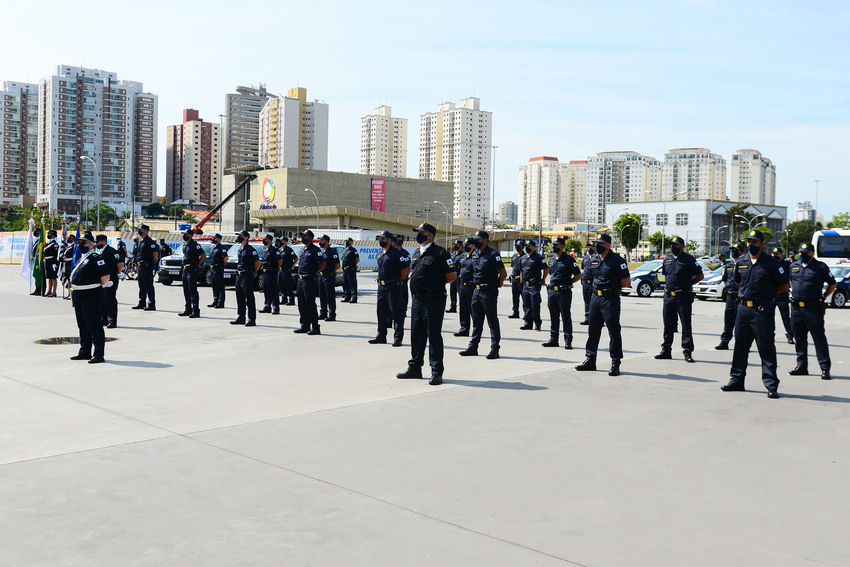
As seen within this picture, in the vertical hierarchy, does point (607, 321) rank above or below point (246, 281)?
below

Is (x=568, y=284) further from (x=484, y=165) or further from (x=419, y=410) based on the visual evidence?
(x=484, y=165)

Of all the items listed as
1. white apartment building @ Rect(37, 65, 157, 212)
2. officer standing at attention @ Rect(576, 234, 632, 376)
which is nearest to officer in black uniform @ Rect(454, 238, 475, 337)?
officer standing at attention @ Rect(576, 234, 632, 376)

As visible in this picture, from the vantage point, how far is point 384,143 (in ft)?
597

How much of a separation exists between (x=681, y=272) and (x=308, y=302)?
6.72 meters

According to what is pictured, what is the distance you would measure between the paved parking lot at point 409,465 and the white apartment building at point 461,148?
511 ft

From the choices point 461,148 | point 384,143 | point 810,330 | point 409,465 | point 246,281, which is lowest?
point 409,465

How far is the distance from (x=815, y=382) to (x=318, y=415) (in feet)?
22.7

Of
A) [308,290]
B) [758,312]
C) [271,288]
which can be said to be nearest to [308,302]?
[308,290]

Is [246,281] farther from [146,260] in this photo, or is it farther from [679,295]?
[679,295]

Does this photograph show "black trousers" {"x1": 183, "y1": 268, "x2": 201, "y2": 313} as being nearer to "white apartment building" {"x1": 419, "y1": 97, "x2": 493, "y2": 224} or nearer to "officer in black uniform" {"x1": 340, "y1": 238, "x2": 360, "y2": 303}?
"officer in black uniform" {"x1": 340, "y1": 238, "x2": 360, "y2": 303}

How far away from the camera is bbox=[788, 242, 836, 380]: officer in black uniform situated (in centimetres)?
1031

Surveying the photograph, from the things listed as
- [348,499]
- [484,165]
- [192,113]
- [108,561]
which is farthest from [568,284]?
[192,113]

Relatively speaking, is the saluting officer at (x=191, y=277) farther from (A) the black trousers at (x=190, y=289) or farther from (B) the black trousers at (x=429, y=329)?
(B) the black trousers at (x=429, y=329)

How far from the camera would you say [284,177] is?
395 feet
